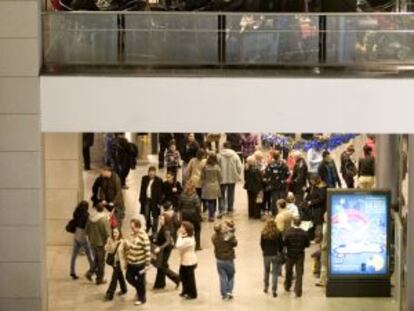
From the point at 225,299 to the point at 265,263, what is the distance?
792mm

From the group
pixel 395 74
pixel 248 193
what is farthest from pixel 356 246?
pixel 248 193

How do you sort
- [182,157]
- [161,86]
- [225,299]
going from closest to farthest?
[161,86] → [225,299] → [182,157]

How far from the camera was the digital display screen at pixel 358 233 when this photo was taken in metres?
16.9

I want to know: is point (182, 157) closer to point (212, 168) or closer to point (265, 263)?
point (212, 168)

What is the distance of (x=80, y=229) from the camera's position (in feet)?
58.2

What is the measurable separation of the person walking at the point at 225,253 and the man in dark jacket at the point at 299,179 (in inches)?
171

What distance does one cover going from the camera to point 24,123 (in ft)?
46.2

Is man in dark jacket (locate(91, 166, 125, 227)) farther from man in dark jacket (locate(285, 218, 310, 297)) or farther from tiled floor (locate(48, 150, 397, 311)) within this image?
man in dark jacket (locate(285, 218, 310, 297))

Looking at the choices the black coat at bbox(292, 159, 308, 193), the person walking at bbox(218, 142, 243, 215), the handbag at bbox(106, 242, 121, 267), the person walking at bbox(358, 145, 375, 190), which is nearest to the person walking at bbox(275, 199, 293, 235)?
the handbag at bbox(106, 242, 121, 267)

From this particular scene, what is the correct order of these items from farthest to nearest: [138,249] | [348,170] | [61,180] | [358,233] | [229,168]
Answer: [348,170]
[229,168]
[61,180]
[358,233]
[138,249]

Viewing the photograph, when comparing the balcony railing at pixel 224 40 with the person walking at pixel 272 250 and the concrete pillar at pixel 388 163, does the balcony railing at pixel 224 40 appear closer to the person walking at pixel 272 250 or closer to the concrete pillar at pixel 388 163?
the person walking at pixel 272 250

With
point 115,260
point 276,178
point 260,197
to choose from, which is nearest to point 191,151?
point 260,197

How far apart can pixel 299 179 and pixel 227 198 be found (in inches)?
69.1

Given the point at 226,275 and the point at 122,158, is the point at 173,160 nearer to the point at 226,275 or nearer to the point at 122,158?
the point at 122,158
